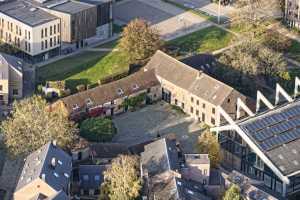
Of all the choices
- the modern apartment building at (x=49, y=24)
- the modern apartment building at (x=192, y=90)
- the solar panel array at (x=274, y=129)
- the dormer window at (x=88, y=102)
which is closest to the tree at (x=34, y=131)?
the dormer window at (x=88, y=102)

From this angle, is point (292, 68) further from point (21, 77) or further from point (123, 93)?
point (21, 77)

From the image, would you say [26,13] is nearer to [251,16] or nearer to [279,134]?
[251,16]

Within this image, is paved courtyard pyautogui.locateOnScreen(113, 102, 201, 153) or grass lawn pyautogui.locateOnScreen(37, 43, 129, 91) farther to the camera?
grass lawn pyautogui.locateOnScreen(37, 43, 129, 91)

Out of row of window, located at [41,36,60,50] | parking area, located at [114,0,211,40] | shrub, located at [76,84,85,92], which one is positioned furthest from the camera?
parking area, located at [114,0,211,40]

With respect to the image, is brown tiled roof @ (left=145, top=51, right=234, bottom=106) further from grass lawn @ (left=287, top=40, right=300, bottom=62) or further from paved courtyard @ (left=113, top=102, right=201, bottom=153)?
grass lawn @ (left=287, top=40, right=300, bottom=62)

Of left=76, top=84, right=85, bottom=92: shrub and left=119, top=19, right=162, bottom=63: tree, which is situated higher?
left=119, top=19, right=162, bottom=63: tree


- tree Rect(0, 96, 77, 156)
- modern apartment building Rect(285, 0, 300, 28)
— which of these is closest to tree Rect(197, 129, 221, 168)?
tree Rect(0, 96, 77, 156)

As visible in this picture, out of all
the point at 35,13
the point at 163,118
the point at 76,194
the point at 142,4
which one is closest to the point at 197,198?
the point at 76,194
